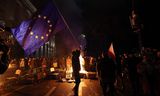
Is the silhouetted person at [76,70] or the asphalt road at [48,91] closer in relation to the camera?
the silhouetted person at [76,70]

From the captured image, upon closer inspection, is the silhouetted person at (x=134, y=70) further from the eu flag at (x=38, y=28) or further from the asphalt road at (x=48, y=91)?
the eu flag at (x=38, y=28)

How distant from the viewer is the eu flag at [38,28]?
1239cm

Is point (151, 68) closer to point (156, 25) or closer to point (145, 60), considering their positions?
point (145, 60)

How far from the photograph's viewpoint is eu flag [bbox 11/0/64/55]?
40.7 ft

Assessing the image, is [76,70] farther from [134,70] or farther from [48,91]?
[48,91]

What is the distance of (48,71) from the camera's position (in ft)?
83.1

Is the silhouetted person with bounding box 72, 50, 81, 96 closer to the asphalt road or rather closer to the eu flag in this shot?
the asphalt road

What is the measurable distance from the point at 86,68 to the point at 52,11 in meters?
12.6

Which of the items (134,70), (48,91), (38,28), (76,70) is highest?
(38,28)

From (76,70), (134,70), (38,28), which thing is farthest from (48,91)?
(134,70)

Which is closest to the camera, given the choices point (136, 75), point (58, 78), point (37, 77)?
point (136, 75)

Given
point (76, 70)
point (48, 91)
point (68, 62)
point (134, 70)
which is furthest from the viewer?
point (68, 62)

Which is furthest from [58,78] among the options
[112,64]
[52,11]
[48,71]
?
[112,64]

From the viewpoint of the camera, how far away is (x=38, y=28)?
1421 cm
